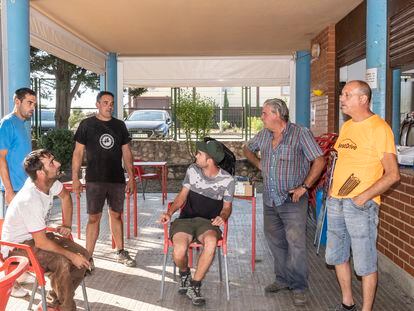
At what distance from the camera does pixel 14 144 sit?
4324mm

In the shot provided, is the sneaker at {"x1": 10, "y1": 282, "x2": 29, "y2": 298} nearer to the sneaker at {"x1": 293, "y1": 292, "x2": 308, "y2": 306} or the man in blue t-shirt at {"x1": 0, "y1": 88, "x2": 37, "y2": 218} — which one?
the man in blue t-shirt at {"x1": 0, "y1": 88, "x2": 37, "y2": 218}

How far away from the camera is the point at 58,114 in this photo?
1550 cm

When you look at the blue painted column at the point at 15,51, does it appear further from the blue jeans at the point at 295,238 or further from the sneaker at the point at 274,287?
the sneaker at the point at 274,287

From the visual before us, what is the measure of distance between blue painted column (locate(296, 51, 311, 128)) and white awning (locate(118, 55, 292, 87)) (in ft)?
1.50

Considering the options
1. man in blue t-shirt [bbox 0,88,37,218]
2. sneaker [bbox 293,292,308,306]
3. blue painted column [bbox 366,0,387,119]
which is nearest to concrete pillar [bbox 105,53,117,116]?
man in blue t-shirt [bbox 0,88,37,218]

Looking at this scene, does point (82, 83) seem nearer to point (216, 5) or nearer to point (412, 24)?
point (216, 5)

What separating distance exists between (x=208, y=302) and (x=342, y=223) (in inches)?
50.4

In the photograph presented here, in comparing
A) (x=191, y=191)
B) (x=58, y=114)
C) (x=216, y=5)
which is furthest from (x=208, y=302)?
(x=58, y=114)

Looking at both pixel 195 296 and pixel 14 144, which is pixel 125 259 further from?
pixel 14 144

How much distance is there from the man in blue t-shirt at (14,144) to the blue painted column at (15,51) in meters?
0.90

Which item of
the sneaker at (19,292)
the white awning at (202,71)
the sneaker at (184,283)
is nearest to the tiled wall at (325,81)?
the white awning at (202,71)

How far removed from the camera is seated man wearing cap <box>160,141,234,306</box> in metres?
4.14

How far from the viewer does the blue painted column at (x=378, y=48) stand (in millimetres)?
4949

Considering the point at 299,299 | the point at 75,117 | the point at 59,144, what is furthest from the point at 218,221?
the point at 75,117
